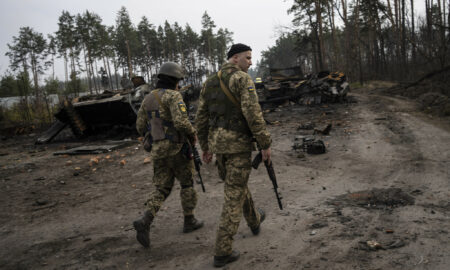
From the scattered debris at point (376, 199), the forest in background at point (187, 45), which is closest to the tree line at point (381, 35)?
the forest in background at point (187, 45)

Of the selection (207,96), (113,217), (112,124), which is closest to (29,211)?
(113,217)

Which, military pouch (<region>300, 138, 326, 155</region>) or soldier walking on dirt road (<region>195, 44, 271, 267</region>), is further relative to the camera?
military pouch (<region>300, 138, 326, 155</region>)

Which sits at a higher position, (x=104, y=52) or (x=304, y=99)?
(x=104, y=52)

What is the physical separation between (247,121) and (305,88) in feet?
45.1

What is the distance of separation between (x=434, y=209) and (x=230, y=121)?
2391 mm

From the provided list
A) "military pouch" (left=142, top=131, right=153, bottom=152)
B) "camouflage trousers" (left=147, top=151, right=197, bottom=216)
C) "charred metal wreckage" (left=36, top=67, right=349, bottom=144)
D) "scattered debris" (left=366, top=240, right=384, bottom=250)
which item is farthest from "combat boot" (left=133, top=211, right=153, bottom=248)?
"charred metal wreckage" (left=36, top=67, right=349, bottom=144)

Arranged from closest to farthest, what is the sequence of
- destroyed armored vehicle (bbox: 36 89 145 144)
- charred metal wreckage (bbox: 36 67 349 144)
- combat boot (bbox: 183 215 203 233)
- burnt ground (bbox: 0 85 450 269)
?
burnt ground (bbox: 0 85 450 269) → combat boot (bbox: 183 215 203 233) → destroyed armored vehicle (bbox: 36 89 145 144) → charred metal wreckage (bbox: 36 67 349 144)

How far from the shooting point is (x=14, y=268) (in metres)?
3.03

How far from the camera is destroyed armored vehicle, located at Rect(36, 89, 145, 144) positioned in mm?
11133

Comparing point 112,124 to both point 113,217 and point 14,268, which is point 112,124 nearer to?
point 113,217

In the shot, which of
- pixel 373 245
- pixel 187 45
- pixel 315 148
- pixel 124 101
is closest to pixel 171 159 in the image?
pixel 373 245

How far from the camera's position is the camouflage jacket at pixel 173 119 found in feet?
10.5

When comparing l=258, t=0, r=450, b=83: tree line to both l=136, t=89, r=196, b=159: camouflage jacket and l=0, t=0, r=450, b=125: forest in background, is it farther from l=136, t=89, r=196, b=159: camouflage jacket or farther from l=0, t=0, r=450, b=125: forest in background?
l=136, t=89, r=196, b=159: camouflage jacket

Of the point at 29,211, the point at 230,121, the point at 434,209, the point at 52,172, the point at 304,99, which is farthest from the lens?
the point at 304,99
